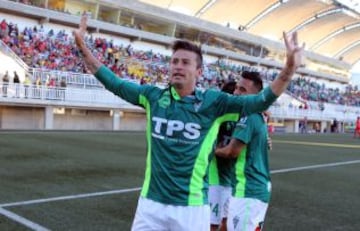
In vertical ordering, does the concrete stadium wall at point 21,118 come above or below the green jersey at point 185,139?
below

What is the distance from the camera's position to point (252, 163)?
161 inches

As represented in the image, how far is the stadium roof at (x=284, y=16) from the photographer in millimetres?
59375

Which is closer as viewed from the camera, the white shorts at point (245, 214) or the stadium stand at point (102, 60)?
the white shorts at point (245, 214)

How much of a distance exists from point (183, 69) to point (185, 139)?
18.1 inches

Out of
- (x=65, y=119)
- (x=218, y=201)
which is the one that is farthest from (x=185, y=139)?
(x=65, y=119)

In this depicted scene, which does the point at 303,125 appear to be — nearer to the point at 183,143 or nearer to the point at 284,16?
the point at 284,16

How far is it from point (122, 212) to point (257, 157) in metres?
3.47

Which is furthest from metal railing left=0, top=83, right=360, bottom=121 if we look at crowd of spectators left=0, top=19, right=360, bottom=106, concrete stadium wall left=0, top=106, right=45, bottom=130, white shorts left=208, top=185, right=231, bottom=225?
white shorts left=208, top=185, right=231, bottom=225

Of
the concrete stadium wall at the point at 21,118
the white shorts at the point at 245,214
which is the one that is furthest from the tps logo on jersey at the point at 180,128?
the concrete stadium wall at the point at 21,118

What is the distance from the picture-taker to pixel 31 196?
772 cm

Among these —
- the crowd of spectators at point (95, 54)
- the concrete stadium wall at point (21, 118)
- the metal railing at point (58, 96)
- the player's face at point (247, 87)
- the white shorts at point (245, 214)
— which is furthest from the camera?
the crowd of spectators at point (95, 54)

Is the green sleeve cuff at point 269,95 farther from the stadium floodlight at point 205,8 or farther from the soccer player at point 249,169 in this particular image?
the stadium floodlight at point 205,8

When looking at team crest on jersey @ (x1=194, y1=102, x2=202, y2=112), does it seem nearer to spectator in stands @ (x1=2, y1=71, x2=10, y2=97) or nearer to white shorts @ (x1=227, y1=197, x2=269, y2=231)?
white shorts @ (x1=227, y1=197, x2=269, y2=231)

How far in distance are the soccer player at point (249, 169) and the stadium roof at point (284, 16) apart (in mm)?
48201
